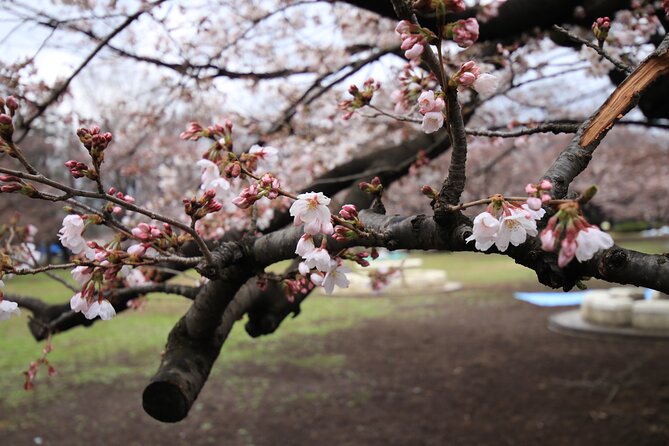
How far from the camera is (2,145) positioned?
1.25 m

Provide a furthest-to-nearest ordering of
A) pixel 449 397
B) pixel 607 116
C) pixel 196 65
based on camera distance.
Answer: pixel 449 397
pixel 196 65
pixel 607 116

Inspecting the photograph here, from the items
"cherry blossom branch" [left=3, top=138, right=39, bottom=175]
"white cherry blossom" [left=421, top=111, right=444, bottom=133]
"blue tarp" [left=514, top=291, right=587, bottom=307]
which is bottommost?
"blue tarp" [left=514, top=291, right=587, bottom=307]

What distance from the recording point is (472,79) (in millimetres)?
1190

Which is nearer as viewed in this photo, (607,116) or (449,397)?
(607,116)

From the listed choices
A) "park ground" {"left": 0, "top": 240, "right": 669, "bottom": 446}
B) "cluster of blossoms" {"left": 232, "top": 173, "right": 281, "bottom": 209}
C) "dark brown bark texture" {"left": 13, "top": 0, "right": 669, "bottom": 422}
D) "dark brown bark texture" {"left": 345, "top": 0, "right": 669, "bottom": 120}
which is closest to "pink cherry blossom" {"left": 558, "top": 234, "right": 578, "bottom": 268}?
"dark brown bark texture" {"left": 13, "top": 0, "right": 669, "bottom": 422}

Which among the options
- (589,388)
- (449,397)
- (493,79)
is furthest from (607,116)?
(589,388)

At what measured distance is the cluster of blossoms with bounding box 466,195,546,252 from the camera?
107 centimetres

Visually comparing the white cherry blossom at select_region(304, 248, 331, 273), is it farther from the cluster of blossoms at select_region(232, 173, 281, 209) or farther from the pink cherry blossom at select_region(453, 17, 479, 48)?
the pink cherry blossom at select_region(453, 17, 479, 48)

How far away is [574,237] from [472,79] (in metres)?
0.45

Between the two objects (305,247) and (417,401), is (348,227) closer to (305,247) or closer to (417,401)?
(305,247)

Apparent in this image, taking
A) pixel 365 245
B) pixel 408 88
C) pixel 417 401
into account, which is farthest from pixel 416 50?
pixel 417 401

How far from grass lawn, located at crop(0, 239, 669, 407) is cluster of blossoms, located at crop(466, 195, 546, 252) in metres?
4.56

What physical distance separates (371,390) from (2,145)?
5.97 m

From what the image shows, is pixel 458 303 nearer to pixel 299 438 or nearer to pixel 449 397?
pixel 449 397
